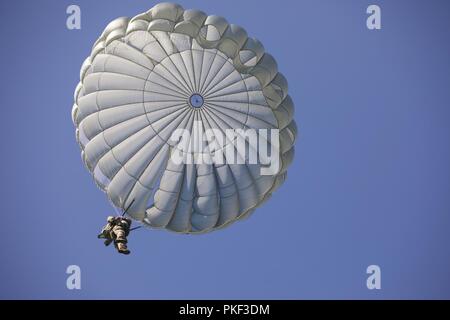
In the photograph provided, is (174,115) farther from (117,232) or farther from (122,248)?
(122,248)

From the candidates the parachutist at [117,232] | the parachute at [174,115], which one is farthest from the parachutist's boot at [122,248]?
the parachute at [174,115]

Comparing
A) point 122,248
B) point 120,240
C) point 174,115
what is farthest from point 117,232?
point 174,115

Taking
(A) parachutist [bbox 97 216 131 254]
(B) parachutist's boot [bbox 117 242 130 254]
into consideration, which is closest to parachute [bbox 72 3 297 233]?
(A) parachutist [bbox 97 216 131 254]

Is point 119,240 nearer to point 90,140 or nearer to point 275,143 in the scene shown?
point 90,140

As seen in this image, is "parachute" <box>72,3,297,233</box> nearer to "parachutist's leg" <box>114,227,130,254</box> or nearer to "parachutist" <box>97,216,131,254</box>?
"parachutist" <box>97,216,131,254</box>

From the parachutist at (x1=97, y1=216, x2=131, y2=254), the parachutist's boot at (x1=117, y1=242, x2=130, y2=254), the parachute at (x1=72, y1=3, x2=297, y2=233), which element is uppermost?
the parachute at (x1=72, y1=3, x2=297, y2=233)
